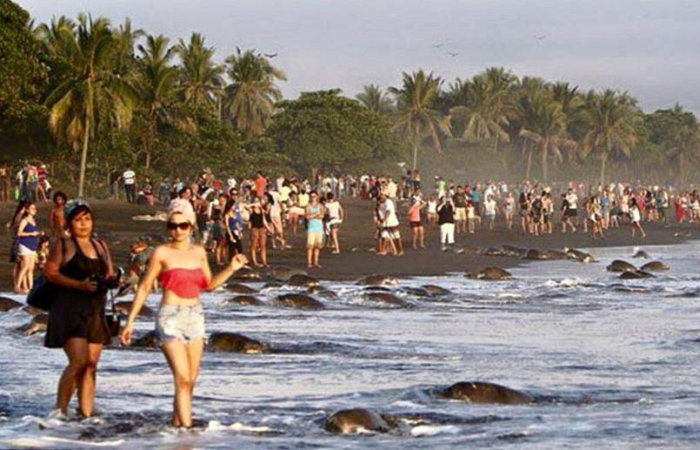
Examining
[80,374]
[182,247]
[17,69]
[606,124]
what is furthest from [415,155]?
[182,247]

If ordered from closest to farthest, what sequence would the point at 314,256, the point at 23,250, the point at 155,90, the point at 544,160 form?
the point at 23,250 → the point at 314,256 → the point at 155,90 → the point at 544,160

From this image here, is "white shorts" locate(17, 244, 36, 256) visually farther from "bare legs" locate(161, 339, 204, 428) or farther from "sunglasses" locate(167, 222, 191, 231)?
"sunglasses" locate(167, 222, 191, 231)

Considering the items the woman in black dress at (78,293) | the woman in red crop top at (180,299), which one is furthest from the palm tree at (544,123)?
the woman in red crop top at (180,299)

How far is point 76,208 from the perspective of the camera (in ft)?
31.8

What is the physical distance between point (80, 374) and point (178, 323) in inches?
38.1

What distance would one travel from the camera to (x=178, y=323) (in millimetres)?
9281

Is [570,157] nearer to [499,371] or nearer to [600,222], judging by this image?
[600,222]

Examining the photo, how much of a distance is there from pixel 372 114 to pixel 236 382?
77.6 meters

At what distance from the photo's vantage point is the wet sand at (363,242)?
30.2 meters

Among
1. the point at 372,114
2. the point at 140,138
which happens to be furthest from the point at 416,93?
the point at 140,138

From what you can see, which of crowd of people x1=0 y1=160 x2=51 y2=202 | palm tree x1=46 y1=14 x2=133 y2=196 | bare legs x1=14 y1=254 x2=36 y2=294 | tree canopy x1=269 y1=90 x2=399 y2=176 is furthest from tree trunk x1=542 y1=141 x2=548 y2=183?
bare legs x1=14 y1=254 x2=36 y2=294

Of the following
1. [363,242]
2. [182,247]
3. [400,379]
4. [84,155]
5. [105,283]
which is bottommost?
[400,379]

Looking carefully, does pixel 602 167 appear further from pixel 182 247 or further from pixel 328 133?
pixel 182 247

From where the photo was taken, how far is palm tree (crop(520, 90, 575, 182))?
11088 cm
